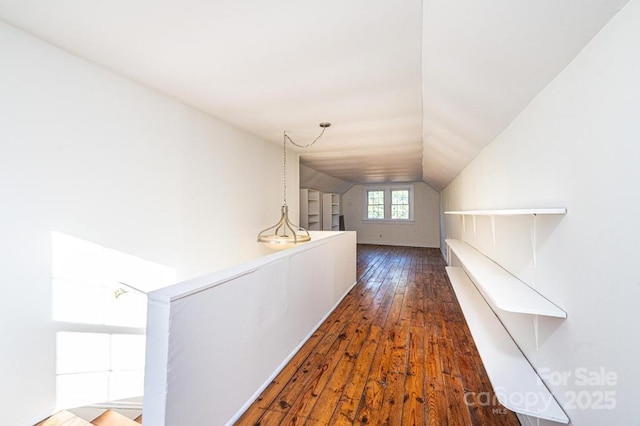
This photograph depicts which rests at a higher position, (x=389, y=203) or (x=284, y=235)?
(x=389, y=203)

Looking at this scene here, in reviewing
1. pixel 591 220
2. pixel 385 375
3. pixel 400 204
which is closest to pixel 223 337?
pixel 385 375

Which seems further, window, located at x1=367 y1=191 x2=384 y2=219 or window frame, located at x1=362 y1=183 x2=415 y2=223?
window, located at x1=367 y1=191 x2=384 y2=219

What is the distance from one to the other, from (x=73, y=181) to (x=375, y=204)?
29.2ft

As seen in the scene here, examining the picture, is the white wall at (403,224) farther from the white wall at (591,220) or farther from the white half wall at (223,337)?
the white wall at (591,220)

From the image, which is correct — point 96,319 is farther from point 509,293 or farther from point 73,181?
point 509,293

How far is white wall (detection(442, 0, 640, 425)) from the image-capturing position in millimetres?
756

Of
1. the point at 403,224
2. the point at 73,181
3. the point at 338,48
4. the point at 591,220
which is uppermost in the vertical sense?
the point at 338,48

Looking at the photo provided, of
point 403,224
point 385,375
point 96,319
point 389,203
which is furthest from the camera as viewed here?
point 389,203

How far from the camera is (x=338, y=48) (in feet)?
5.45

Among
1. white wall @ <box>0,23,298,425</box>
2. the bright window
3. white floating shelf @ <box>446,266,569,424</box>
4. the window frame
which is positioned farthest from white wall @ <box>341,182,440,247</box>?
the bright window

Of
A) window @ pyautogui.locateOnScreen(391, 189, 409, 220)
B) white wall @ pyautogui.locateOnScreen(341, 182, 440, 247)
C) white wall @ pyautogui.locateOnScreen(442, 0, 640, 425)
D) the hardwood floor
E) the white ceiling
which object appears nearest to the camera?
white wall @ pyautogui.locateOnScreen(442, 0, 640, 425)

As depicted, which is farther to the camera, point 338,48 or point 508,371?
point 338,48

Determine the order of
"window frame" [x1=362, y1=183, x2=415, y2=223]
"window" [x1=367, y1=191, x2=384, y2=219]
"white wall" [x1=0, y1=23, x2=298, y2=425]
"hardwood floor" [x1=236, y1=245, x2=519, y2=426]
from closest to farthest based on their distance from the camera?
"white wall" [x1=0, y1=23, x2=298, y2=425] → "hardwood floor" [x1=236, y1=245, x2=519, y2=426] → "window frame" [x1=362, y1=183, x2=415, y2=223] → "window" [x1=367, y1=191, x2=384, y2=219]

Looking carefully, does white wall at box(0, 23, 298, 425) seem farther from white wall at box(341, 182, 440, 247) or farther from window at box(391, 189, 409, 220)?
window at box(391, 189, 409, 220)
